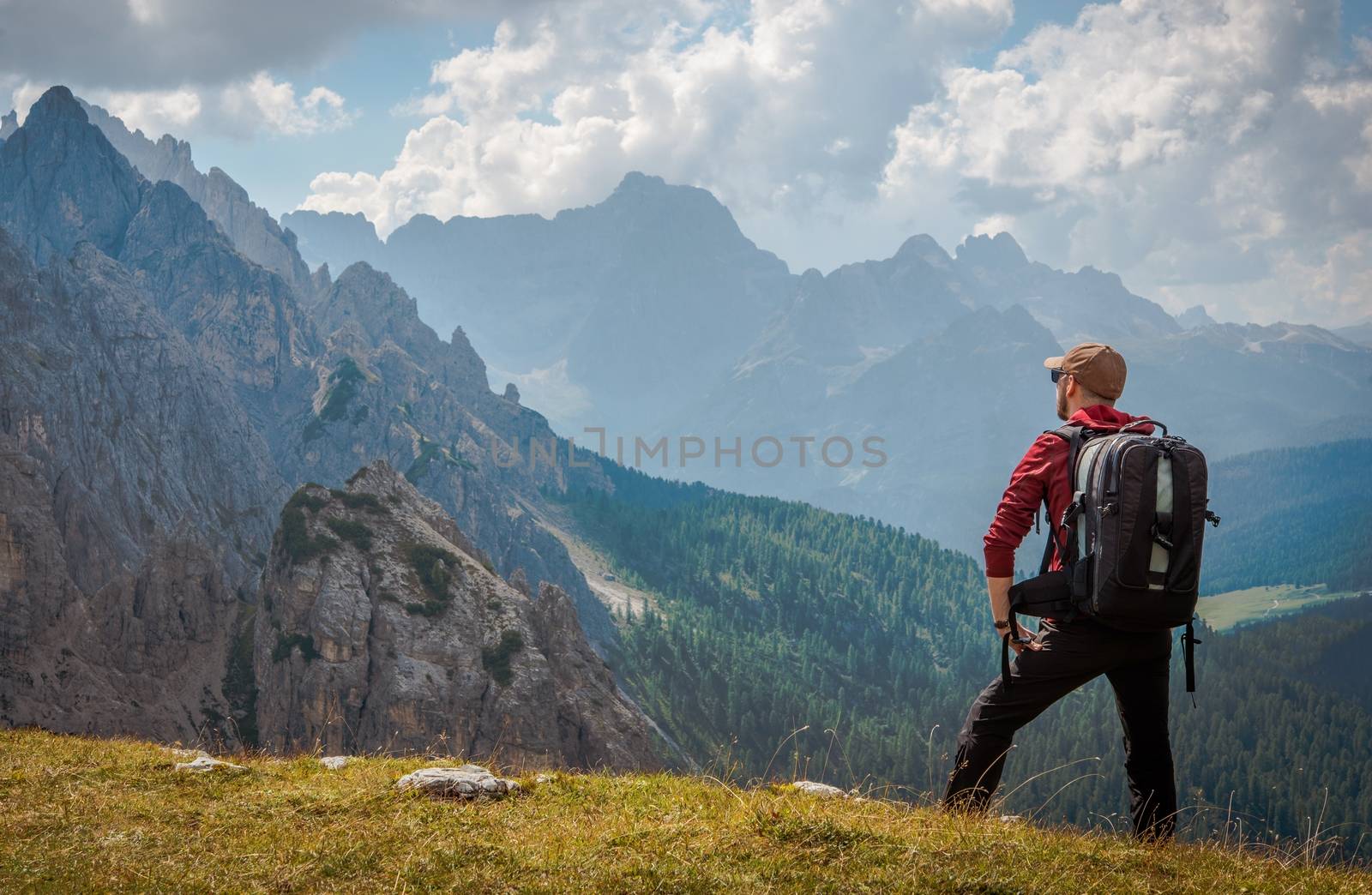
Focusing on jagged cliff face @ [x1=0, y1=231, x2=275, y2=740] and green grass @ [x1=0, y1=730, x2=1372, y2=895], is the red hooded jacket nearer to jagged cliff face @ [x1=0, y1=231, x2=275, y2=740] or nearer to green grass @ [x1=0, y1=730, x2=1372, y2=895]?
green grass @ [x1=0, y1=730, x2=1372, y2=895]

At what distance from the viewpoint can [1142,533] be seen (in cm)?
812

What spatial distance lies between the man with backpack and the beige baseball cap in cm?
1

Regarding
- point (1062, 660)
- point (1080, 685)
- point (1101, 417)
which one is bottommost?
point (1080, 685)

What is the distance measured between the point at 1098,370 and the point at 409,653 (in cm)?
7556

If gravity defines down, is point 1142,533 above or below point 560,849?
above

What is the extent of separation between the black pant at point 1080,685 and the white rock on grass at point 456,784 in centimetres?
512

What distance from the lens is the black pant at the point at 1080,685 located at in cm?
870

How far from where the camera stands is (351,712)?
76875 millimetres

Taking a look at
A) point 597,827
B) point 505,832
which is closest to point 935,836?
point 597,827

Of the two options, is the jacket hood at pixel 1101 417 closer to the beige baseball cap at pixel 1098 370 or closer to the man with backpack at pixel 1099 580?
the man with backpack at pixel 1099 580

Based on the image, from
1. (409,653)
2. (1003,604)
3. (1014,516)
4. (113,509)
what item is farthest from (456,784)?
(113,509)

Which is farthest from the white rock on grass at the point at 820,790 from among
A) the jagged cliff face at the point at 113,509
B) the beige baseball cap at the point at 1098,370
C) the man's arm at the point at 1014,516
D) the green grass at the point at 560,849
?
the jagged cliff face at the point at 113,509

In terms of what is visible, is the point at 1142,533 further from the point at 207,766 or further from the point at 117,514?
the point at 117,514

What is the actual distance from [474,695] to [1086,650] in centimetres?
7414
